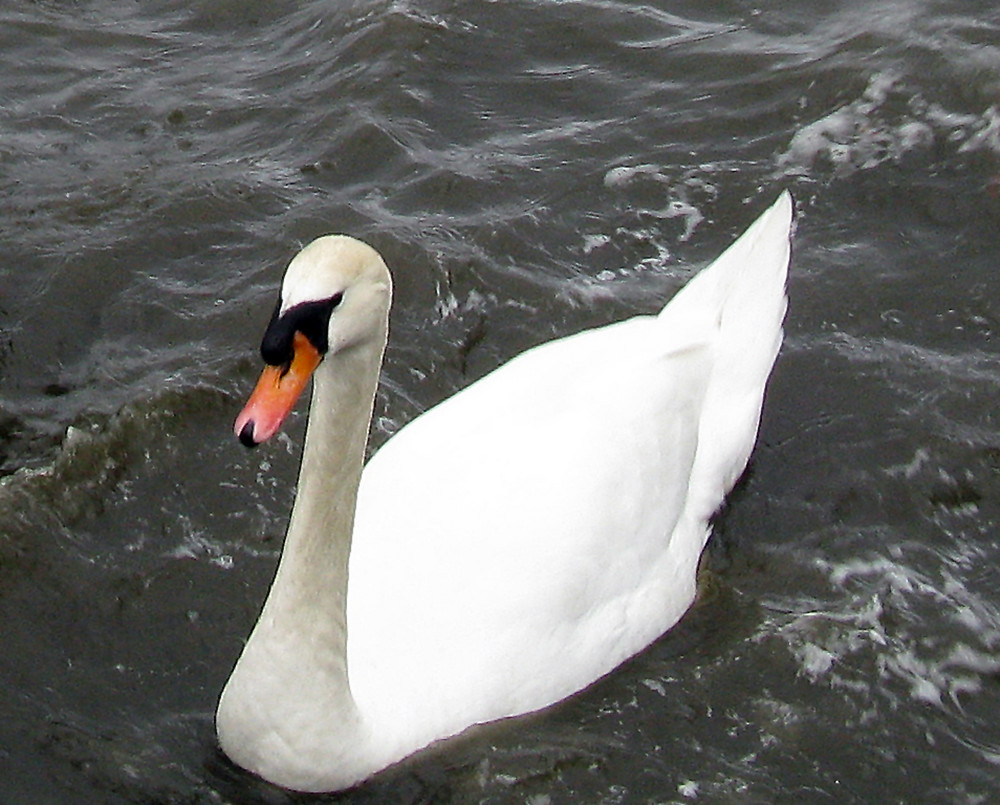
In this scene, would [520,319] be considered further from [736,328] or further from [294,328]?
[294,328]

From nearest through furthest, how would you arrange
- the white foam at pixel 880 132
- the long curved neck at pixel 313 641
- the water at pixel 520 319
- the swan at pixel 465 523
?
the swan at pixel 465 523 < the long curved neck at pixel 313 641 < the water at pixel 520 319 < the white foam at pixel 880 132

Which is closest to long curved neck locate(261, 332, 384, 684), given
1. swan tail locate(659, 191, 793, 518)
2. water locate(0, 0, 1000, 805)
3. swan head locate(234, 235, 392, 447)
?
swan head locate(234, 235, 392, 447)

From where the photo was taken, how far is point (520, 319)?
7.55 metres

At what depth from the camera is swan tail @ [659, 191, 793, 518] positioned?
662 centimetres

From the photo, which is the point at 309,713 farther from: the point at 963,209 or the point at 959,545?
the point at 963,209

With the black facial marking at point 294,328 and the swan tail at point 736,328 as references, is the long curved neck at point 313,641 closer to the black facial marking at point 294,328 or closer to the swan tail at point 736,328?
the black facial marking at point 294,328

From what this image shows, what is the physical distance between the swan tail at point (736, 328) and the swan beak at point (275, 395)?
2563 mm

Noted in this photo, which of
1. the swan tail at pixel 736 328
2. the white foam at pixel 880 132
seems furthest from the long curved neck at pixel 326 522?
the white foam at pixel 880 132

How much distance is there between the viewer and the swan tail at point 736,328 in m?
6.62

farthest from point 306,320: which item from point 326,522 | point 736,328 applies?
point 736,328

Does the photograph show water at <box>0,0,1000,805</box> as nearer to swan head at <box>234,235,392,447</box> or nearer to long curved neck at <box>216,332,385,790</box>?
long curved neck at <box>216,332,385,790</box>

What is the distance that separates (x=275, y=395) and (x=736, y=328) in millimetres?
3021

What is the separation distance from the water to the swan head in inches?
61.2

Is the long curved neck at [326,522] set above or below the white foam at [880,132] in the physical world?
above
